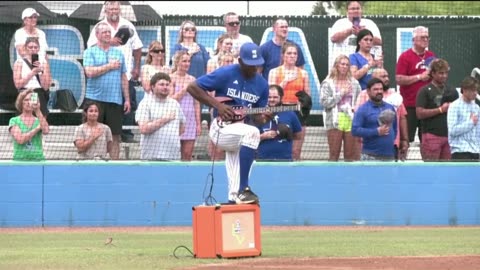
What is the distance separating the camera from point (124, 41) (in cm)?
1555

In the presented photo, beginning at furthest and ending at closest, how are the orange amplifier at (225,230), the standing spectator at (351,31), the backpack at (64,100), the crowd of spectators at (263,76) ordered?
the standing spectator at (351,31)
the backpack at (64,100)
the crowd of spectators at (263,76)
the orange amplifier at (225,230)

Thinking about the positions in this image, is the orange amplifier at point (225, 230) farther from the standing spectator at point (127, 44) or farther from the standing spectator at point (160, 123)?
the standing spectator at point (127, 44)

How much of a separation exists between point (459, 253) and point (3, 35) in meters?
8.47

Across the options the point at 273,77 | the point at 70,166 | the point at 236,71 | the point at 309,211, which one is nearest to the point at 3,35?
the point at 70,166

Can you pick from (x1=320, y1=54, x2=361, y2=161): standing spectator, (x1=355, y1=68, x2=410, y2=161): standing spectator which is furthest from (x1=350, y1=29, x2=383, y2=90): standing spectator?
(x1=320, y1=54, x2=361, y2=161): standing spectator

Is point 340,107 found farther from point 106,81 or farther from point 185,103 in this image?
point 106,81

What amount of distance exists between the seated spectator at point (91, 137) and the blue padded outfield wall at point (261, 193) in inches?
15.3

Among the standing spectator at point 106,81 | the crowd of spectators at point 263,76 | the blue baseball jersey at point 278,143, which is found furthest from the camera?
the standing spectator at point 106,81

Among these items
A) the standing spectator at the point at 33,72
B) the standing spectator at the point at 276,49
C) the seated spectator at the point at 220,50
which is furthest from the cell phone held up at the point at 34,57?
the standing spectator at the point at 276,49

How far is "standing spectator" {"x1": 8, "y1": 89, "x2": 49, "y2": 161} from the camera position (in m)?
14.2

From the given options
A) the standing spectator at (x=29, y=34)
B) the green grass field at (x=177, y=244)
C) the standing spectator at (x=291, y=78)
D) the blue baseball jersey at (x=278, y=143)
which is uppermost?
the standing spectator at (x=29, y=34)

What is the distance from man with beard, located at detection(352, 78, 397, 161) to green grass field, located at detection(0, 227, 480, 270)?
4.26 feet

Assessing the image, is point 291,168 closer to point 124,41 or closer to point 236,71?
point 124,41

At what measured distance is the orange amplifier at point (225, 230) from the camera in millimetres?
9898
